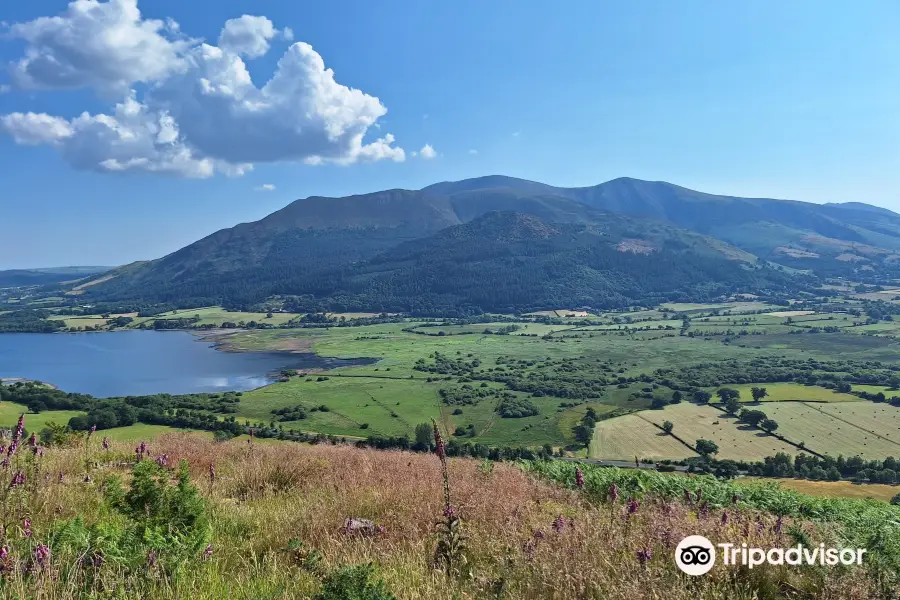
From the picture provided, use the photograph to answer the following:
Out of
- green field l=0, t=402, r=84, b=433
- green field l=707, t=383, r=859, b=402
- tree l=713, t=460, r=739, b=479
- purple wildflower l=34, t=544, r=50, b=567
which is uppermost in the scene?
purple wildflower l=34, t=544, r=50, b=567

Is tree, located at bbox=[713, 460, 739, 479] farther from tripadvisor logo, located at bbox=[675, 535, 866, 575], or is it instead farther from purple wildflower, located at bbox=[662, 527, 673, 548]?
purple wildflower, located at bbox=[662, 527, 673, 548]

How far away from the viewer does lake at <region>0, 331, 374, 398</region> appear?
96.0m

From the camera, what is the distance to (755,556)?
174 inches

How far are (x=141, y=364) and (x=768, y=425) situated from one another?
13013cm

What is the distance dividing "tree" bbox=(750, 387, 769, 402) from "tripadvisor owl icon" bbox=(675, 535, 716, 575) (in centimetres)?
8070

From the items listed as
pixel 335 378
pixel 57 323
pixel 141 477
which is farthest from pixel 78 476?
pixel 57 323

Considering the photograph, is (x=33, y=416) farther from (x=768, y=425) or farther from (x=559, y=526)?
→ (x=768, y=425)

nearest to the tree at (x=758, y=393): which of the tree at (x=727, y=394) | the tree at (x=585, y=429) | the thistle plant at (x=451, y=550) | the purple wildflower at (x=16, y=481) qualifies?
the tree at (x=727, y=394)

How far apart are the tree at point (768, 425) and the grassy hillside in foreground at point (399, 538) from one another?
198ft

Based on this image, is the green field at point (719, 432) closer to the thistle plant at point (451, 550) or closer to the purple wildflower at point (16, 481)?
the thistle plant at point (451, 550)

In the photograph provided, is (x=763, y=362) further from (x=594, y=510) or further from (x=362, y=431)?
(x=594, y=510)

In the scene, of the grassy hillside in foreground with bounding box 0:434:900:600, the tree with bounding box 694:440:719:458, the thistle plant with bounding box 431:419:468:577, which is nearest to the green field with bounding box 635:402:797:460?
the tree with bounding box 694:440:719:458

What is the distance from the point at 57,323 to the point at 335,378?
169m

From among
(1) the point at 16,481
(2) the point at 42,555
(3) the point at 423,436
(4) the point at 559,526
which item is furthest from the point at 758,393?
(2) the point at 42,555
